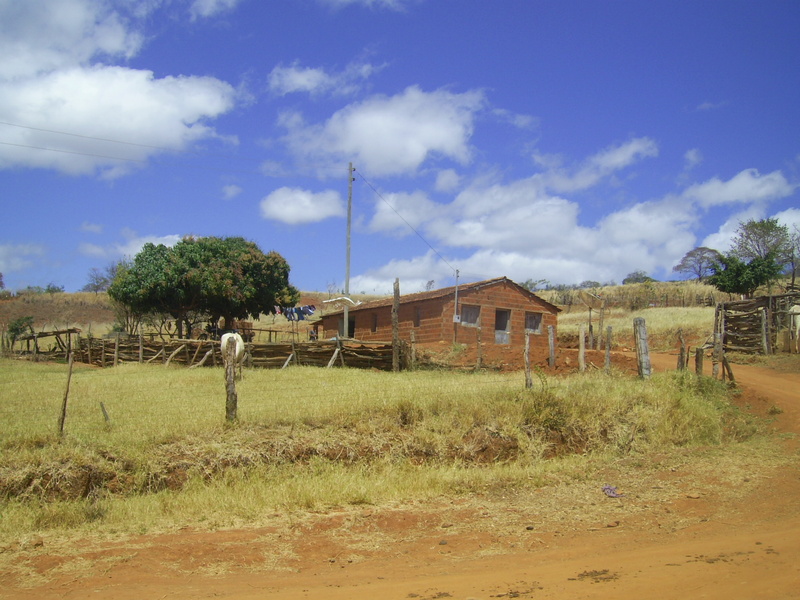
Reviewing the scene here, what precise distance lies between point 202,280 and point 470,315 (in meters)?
12.6

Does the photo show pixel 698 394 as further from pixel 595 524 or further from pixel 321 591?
pixel 321 591

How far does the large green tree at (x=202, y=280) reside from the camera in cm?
2962

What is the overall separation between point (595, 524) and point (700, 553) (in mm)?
1508

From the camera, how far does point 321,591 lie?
19.1ft

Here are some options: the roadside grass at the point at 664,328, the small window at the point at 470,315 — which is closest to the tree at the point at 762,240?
the roadside grass at the point at 664,328

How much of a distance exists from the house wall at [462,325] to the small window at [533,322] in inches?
8.1

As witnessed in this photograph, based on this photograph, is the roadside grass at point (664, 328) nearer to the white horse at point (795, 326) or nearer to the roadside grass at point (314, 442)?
the white horse at point (795, 326)

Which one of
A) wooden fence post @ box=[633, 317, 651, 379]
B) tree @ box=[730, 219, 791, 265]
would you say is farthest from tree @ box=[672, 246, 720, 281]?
wooden fence post @ box=[633, 317, 651, 379]

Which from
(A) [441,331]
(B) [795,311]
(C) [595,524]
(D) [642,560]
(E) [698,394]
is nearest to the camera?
(D) [642,560]

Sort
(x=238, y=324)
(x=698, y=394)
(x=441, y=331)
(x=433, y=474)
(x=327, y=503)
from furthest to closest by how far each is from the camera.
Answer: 1. (x=238, y=324)
2. (x=441, y=331)
3. (x=698, y=394)
4. (x=433, y=474)
5. (x=327, y=503)

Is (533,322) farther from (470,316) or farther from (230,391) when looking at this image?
(230,391)

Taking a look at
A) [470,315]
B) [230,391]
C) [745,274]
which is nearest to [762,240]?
[745,274]

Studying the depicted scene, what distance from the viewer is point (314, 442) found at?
34.8ft

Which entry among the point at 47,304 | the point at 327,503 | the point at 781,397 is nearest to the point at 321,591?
the point at 327,503
